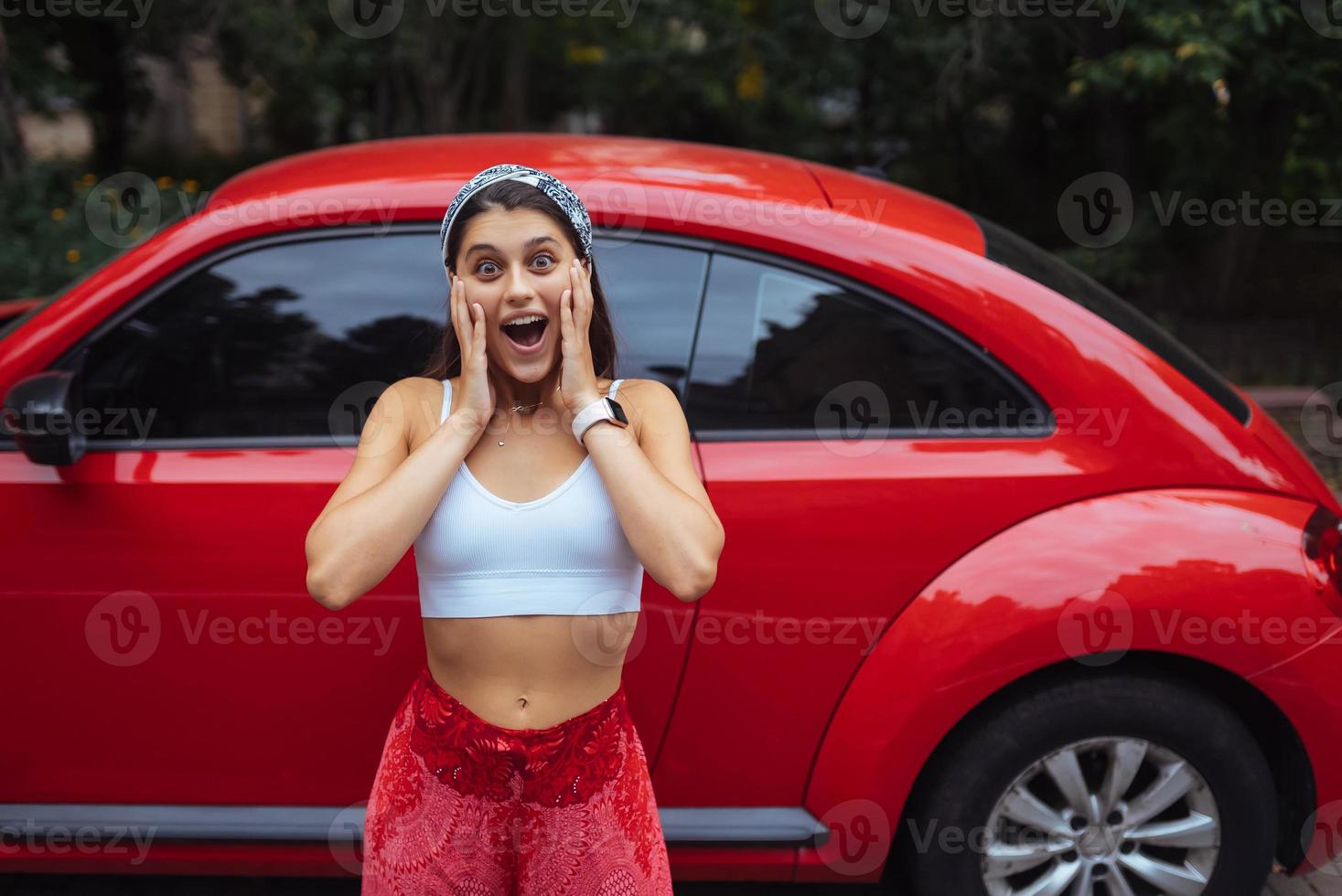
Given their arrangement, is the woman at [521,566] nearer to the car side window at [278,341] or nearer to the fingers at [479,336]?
the fingers at [479,336]

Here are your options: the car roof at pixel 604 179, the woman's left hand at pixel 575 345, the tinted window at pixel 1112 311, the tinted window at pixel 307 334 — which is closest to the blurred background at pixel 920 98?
the car roof at pixel 604 179

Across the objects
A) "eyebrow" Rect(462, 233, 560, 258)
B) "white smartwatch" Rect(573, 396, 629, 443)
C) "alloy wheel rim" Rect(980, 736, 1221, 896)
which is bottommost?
"alloy wheel rim" Rect(980, 736, 1221, 896)

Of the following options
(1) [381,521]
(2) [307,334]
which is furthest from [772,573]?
(2) [307,334]

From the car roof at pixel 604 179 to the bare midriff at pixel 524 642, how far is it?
868 mm

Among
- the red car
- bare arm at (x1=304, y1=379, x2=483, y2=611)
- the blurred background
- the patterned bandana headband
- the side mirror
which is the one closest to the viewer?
bare arm at (x1=304, y1=379, x2=483, y2=611)

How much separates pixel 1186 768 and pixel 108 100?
15899 millimetres

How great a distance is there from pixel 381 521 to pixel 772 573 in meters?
0.99

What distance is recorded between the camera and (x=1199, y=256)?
28.3 ft

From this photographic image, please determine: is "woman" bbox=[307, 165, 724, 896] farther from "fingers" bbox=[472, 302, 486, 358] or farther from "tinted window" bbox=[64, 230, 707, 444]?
"tinted window" bbox=[64, 230, 707, 444]

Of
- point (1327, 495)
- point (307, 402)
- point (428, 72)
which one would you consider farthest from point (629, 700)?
point (428, 72)

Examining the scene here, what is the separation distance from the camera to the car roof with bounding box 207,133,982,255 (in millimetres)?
2498

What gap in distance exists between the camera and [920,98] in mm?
11070

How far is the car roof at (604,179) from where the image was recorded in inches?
98.3

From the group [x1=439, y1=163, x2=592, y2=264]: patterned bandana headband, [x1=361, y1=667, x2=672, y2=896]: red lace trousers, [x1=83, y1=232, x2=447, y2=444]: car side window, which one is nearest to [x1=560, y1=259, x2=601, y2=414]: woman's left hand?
[x1=439, y1=163, x2=592, y2=264]: patterned bandana headband
